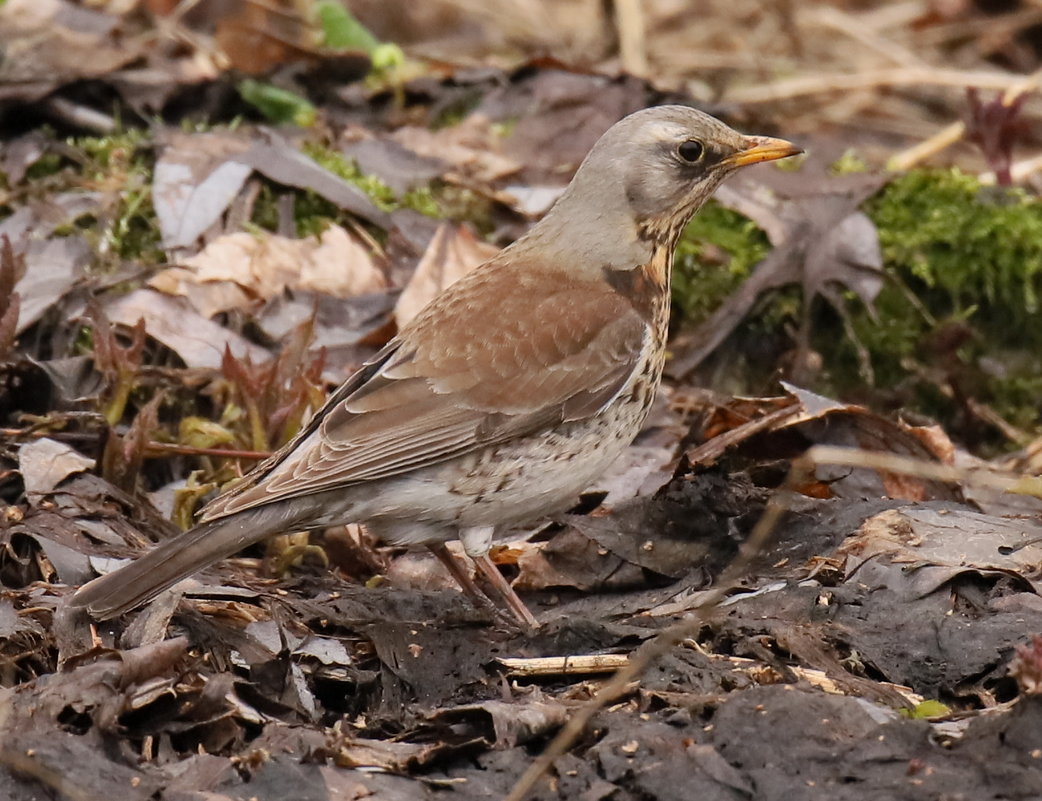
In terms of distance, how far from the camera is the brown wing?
502 cm

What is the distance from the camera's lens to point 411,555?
19.2 feet

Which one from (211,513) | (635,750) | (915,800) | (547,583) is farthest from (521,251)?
(915,800)

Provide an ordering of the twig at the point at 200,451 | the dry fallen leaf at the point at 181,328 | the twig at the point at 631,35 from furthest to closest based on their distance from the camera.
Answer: the twig at the point at 631,35
the dry fallen leaf at the point at 181,328
the twig at the point at 200,451

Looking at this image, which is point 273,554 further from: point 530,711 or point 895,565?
point 895,565

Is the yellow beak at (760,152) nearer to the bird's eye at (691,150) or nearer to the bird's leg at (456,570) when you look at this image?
the bird's eye at (691,150)

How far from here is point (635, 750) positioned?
12.5 feet

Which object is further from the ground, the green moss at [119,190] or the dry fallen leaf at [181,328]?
the green moss at [119,190]

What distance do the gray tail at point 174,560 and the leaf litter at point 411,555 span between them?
14 cm

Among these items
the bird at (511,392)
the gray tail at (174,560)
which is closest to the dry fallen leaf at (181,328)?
the bird at (511,392)

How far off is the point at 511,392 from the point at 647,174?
113cm

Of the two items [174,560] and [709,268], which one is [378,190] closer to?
[709,268]

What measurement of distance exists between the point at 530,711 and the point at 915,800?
104cm

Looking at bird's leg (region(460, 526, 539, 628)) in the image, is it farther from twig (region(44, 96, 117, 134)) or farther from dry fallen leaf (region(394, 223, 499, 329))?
twig (region(44, 96, 117, 134))

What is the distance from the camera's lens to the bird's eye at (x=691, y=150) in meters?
5.71
